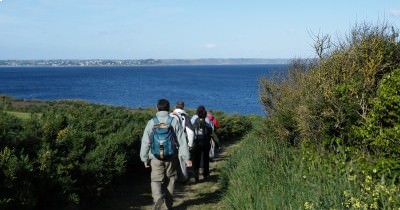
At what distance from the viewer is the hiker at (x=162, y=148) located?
7.02 meters

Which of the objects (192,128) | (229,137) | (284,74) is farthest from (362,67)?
→ (229,137)

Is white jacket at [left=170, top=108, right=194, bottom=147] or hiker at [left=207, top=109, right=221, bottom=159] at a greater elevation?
white jacket at [left=170, top=108, right=194, bottom=147]

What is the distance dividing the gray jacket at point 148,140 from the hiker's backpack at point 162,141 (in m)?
0.08

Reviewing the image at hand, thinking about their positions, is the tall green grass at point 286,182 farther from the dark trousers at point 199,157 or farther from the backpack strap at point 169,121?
the dark trousers at point 199,157

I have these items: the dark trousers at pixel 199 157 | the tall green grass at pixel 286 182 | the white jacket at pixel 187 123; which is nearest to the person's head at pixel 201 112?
the dark trousers at pixel 199 157

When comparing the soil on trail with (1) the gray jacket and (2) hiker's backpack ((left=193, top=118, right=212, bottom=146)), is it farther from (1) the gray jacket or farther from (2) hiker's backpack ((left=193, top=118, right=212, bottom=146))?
(1) the gray jacket

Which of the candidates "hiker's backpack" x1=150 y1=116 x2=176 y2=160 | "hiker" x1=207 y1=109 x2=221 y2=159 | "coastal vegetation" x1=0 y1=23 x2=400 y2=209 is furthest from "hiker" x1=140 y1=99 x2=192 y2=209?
"hiker" x1=207 y1=109 x2=221 y2=159

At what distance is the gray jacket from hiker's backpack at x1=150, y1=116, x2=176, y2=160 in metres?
0.08

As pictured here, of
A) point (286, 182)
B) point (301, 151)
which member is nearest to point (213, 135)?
point (301, 151)

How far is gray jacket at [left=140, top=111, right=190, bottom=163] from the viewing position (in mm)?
7105

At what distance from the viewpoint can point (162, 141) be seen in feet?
23.0

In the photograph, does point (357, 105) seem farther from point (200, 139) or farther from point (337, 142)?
point (200, 139)

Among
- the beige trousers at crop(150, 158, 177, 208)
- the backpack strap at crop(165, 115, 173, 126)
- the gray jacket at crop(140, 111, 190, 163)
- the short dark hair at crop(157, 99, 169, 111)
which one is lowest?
the beige trousers at crop(150, 158, 177, 208)

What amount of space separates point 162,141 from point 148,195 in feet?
7.80
